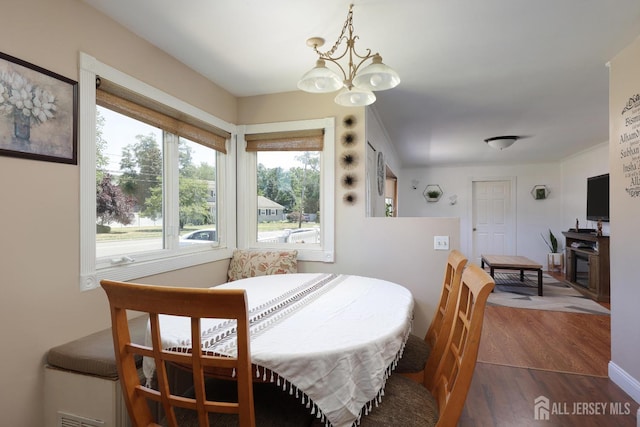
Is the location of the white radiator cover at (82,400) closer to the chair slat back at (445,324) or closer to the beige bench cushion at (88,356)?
the beige bench cushion at (88,356)

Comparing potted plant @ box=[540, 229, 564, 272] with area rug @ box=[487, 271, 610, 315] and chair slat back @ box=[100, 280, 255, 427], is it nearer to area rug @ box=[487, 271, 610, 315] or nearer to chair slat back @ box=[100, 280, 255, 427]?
area rug @ box=[487, 271, 610, 315]

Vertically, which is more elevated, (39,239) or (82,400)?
(39,239)

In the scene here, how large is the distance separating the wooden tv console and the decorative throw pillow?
427 cm

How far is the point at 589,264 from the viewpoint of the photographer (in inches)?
182

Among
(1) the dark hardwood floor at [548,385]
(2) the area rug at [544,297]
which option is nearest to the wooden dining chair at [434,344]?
(1) the dark hardwood floor at [548,385]

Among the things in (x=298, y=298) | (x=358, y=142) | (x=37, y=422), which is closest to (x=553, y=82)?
(x=358, y=142)

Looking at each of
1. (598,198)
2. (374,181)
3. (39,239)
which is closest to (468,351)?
(39,239)

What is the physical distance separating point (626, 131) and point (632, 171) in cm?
29

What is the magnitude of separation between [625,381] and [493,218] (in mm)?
5530

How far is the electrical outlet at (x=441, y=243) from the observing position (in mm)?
2543

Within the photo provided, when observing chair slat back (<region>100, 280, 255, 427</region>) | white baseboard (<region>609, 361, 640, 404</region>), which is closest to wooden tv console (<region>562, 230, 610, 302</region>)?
white baseboard (<region>609, 361, 640, 404</region>)

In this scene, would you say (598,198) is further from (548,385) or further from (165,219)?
(165,219)

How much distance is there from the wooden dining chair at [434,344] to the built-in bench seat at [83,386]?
4.25ft

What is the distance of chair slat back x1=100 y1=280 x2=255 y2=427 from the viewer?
78 centimetres
